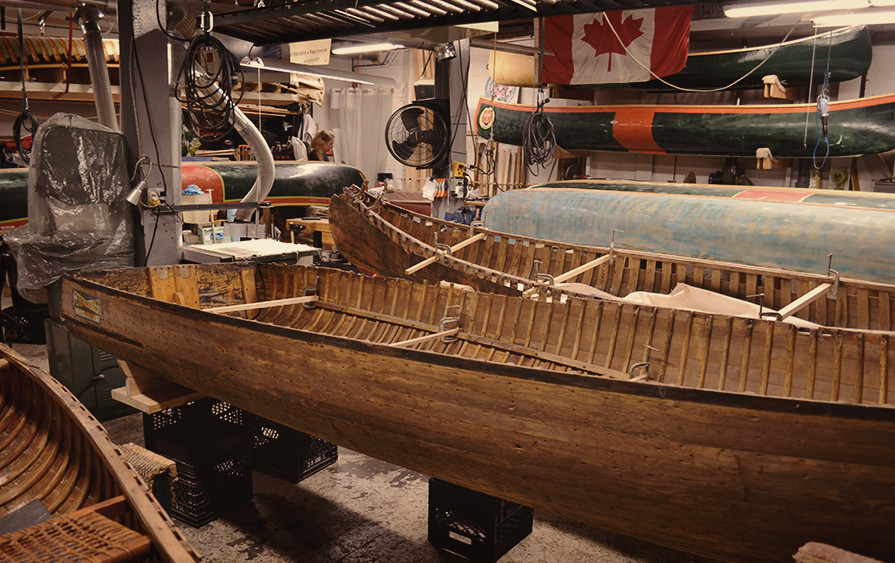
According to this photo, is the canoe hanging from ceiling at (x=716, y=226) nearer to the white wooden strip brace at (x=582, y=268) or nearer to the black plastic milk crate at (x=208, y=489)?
the white wooden strip brace at (x=582, y=268)

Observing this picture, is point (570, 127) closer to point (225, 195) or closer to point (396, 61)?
point (225, 195)

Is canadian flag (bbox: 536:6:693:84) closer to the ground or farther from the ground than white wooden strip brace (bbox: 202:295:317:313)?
farther from the ground

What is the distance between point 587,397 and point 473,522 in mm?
1159

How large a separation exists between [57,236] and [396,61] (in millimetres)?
11759

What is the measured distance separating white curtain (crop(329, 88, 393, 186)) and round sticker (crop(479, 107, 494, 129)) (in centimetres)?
495

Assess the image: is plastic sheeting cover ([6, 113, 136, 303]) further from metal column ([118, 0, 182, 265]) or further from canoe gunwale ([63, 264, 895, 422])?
canoe gunwale ([63, 264, 895, 422])

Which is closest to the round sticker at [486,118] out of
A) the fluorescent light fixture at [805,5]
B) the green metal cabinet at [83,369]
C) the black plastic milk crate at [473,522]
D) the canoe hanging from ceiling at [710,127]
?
the canoe hanging from ceiling at [710,127]

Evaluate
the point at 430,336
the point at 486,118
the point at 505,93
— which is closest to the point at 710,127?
the point at 486,118

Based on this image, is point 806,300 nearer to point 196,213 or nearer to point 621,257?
point 621,257

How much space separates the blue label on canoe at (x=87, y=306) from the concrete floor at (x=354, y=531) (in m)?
1.38

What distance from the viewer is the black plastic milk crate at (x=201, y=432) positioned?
11.5ft

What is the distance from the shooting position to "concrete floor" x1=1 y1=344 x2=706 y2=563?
10.7 ft

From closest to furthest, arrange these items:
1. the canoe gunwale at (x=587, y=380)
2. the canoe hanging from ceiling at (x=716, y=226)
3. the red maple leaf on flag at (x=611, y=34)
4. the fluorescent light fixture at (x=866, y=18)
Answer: the canoe gunwale at (x=587, y=380)
the canoe hanging from ceiling at (x=716, y=226)
the fluorescent light fixture at (x=866, y=18)
the red maple leaf on flag at (x=611, y=34)

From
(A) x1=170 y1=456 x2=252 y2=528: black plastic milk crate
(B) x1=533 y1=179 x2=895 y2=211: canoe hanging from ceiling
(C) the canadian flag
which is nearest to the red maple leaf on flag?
(C) the canadian flag
